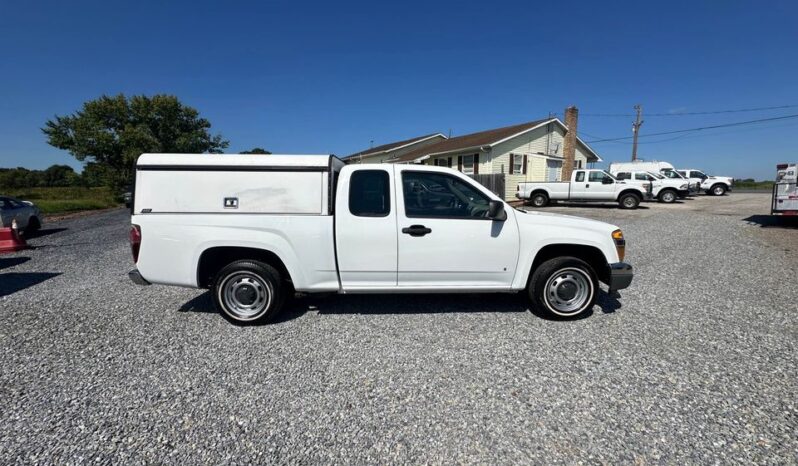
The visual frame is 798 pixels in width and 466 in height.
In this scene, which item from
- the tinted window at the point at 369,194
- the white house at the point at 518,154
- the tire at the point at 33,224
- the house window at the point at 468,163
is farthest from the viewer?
the house window at the point at 468,163

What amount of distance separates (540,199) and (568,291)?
14409mm

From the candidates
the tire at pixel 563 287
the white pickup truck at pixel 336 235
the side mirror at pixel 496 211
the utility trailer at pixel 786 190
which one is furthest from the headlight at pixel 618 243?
the utility trailer at pixel 786 190

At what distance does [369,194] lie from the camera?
357 centimetres

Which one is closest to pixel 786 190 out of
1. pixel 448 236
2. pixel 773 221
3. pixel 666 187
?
pixel 773 221

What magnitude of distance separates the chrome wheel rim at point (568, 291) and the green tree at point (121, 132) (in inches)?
1317

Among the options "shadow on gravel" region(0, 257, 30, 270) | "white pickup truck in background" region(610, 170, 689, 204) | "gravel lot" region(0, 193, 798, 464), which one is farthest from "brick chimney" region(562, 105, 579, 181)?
"shadow on gravel" region(0, 257, 30, 270)

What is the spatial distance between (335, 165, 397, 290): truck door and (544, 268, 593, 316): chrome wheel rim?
5.99ft

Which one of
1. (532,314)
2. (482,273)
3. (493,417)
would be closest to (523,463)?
(493,417)

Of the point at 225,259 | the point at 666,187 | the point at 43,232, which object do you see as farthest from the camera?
the point at 666,187

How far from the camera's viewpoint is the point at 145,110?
29.7 meters

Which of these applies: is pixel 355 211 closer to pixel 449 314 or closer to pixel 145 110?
pixel 449 314

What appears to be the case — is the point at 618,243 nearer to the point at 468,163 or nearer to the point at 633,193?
the point at 633,193

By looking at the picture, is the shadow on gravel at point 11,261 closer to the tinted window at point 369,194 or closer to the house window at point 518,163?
the tinted window at point 369,194

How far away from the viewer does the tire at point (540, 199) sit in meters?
16.8
